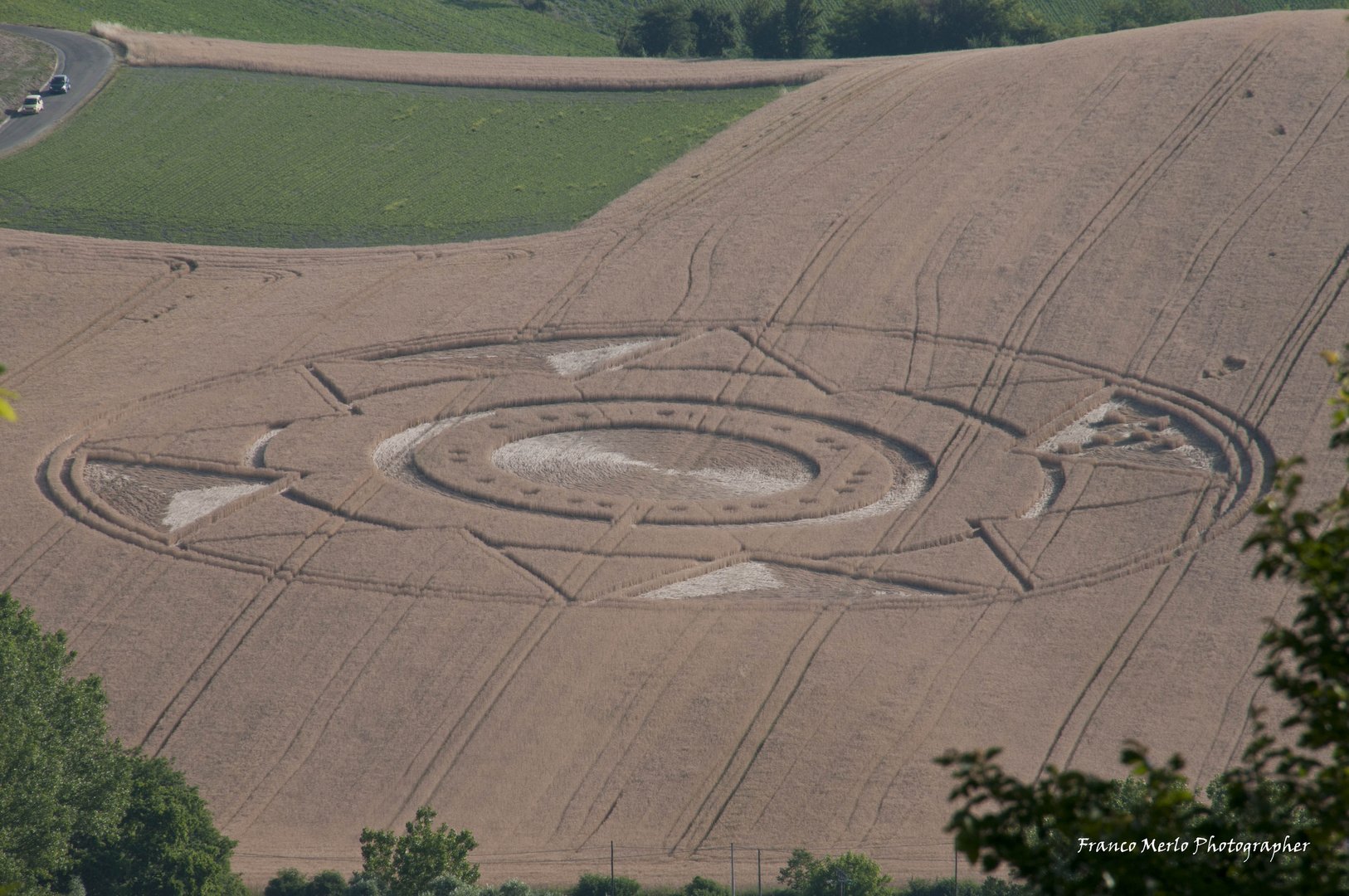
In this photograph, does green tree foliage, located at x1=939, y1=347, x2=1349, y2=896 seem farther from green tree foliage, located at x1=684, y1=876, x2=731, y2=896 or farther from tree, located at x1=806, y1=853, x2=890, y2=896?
green tree foliage, located at x1=684, y1=876, x2=731, y2=896

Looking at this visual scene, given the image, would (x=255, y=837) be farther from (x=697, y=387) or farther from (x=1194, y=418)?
(x=1194, y=418)

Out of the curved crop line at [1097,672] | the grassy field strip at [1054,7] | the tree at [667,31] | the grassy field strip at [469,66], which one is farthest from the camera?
the grassy field strip at [1054,7]

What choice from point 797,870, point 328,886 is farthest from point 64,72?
point 797,870

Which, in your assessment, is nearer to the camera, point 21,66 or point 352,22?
point 21,66

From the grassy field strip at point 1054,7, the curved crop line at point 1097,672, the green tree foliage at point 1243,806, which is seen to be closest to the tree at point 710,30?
the grassy field strip at point 1054,7

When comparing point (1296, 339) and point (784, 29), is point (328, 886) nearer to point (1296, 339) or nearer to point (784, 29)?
point (1296, 339)

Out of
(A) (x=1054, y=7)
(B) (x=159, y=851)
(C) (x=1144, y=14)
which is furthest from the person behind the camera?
(A) (x=1054, y=7)

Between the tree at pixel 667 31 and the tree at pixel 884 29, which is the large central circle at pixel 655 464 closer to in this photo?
the tree at pixel 667 31
